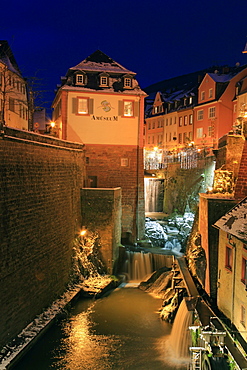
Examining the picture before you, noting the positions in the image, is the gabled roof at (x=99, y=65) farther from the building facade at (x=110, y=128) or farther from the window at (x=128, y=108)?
the window at (x=128, y=108)

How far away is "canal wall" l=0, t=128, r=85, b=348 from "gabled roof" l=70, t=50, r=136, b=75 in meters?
8.13

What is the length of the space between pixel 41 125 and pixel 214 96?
18579mm

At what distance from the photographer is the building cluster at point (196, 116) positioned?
33.9 m

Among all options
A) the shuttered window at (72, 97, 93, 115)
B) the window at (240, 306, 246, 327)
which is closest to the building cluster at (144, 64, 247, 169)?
the shuttered window at (72, 97, 93, 115)

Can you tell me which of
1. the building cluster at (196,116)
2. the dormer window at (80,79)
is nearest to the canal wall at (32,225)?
the dormer window at (80,79)

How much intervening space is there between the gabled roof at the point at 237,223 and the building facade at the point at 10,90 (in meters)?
17.4

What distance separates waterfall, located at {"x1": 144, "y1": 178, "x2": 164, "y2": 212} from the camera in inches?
1346

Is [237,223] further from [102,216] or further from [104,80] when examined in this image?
[104,80]

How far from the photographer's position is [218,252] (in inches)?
532

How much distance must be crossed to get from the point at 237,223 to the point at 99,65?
17.2 metres

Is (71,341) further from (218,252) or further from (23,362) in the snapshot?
(218,252)

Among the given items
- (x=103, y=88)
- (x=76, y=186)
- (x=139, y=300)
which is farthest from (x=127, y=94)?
(x=139, y=300)

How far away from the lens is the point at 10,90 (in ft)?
90.8

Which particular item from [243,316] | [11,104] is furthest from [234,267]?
[11,104]
